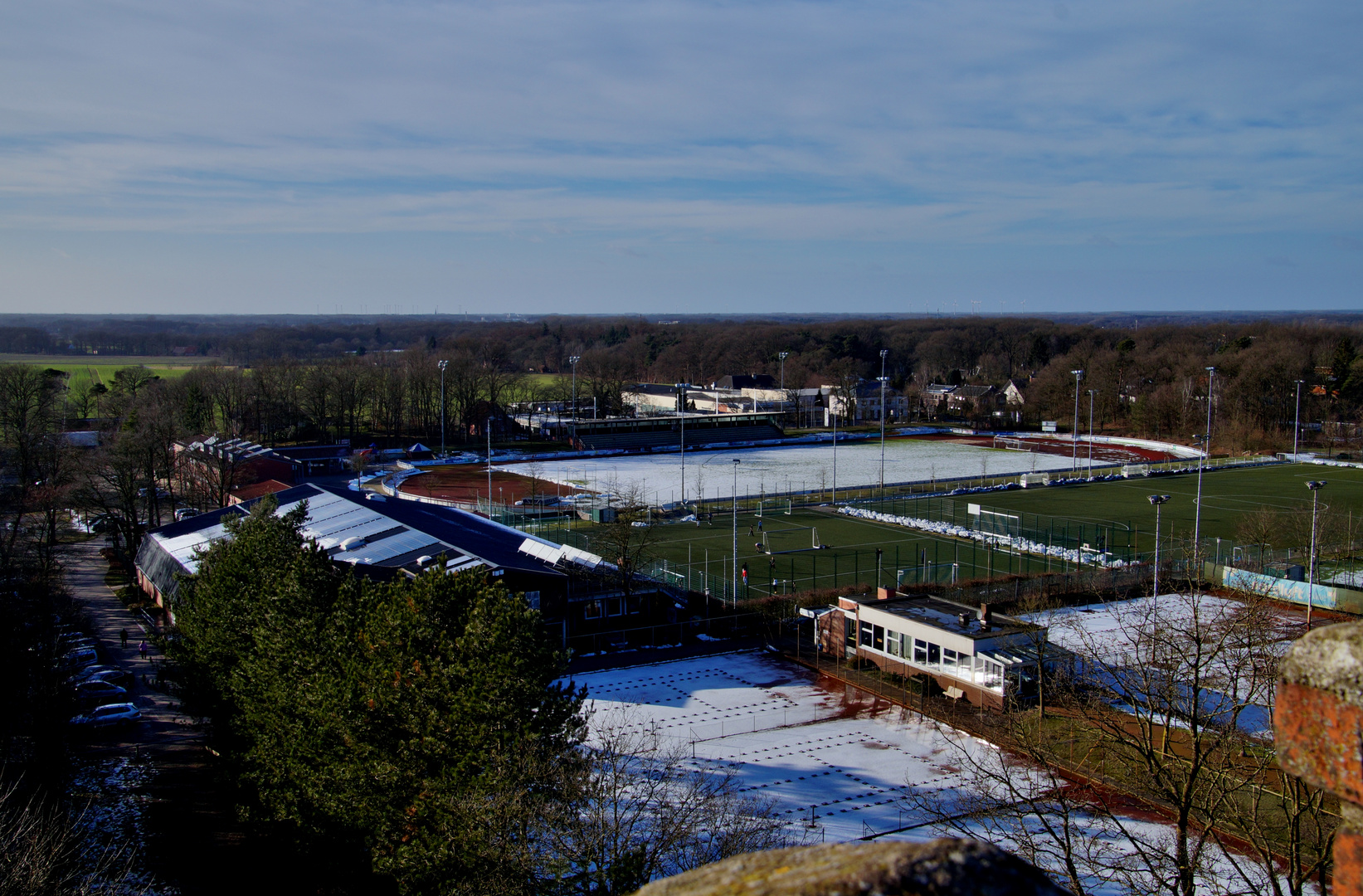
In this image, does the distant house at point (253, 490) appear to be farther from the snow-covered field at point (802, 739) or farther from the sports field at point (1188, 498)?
the sports field at point (1188, 498)

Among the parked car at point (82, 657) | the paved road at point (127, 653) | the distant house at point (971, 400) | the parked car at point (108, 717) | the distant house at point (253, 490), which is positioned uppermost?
the distant house at point (971, 400)

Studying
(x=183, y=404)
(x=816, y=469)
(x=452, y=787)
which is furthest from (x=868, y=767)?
(x=183, y=404)

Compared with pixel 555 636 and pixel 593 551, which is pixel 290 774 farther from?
pixel 593 551

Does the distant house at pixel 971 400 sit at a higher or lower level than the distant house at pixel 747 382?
lower

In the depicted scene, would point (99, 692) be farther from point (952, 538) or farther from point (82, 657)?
point (952, 538)

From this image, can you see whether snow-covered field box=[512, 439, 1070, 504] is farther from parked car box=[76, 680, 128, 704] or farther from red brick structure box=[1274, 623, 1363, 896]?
red brick structure box=[1274, 623, 1363, 896]

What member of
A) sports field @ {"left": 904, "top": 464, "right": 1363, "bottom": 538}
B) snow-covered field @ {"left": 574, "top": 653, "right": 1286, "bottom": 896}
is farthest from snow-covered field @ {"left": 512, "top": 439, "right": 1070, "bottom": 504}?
snow-covered field @ {"left": 574, "top": 653, "right": 1286, "bottom": 896}

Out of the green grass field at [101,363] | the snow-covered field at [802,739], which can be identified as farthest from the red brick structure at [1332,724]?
the green grass field at [101,363]
